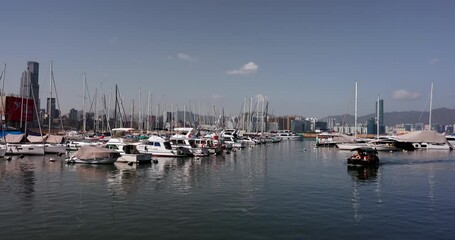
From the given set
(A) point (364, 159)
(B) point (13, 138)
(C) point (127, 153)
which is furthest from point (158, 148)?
(A) point (364, 159)

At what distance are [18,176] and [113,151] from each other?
13.9 meters

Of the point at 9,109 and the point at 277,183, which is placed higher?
the point at 9,109

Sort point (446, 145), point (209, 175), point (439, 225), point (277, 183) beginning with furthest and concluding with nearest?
point (446, 145) < point (209, 175) < point (277, 183) < point (439, 225)

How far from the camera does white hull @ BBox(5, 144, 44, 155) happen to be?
6511 centimetres

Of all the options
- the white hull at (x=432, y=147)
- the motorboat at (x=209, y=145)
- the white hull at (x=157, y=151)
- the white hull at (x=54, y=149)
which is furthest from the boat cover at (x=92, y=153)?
the white hull at (x=432, y=147)

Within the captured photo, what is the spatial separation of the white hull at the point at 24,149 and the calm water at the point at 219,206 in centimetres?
2582

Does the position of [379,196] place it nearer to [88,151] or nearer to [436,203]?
[436,203]

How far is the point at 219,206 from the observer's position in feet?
84.4

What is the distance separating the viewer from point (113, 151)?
168 ft

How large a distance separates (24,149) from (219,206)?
53343 millimetres

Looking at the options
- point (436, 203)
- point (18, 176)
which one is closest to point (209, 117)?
point (18, 176)

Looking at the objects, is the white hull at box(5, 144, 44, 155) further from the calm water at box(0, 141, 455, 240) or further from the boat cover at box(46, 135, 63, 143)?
the calm water at box(0, 141, 455, 240)

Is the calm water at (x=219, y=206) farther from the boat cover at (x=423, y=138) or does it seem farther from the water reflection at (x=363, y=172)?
the boat cover at (x=423, y=138)

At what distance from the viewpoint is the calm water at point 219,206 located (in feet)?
64.6
